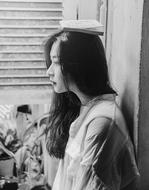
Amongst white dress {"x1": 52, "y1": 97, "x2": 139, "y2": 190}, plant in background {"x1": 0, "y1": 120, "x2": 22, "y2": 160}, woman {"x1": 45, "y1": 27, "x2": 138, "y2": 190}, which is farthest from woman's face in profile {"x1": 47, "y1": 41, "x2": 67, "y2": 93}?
plant in background {"x1": 0, "y1": 120, "x2": 22, "y2": 160}

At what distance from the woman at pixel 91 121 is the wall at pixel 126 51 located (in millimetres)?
73

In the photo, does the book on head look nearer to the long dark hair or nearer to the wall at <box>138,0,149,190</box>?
the long dark hair

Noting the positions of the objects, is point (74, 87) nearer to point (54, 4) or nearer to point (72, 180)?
point (72, 180)

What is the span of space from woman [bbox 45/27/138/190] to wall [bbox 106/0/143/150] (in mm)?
73

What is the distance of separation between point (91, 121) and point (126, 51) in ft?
1.05

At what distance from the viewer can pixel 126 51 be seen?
1550 mm

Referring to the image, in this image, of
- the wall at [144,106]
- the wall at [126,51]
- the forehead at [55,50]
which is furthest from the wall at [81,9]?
the wall at [144,106]

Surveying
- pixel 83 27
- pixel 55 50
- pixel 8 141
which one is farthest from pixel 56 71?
pixel 8 141

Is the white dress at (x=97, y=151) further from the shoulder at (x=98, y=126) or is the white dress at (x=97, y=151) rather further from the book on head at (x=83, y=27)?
the book on head at (x=83, y=27)

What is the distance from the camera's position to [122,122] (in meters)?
1.44

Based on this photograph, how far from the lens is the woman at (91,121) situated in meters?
1.37

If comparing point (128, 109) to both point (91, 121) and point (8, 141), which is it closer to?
point (91, 121)

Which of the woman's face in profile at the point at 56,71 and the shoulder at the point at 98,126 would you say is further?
the woman's face in profile at the point at 56,71

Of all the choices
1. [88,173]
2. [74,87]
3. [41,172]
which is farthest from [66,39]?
[41,172]
